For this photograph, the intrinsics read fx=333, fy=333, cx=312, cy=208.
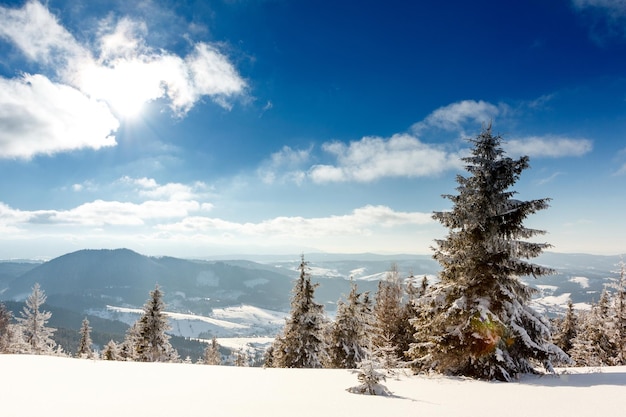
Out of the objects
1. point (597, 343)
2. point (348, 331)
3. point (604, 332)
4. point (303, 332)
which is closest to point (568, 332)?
point (597, 343)

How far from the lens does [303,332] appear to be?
28.1 metres

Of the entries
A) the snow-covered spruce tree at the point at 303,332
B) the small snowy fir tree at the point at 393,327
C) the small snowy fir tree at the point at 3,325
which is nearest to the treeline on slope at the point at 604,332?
the small snowy fir tree at the point at 393,327

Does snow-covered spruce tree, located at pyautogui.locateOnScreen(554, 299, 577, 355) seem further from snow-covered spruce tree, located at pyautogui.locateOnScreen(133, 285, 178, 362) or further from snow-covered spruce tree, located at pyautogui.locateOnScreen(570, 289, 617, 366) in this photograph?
snow-covered spruce tree, located at pyautogui.locateOnScreen(133, 285, 178, 362)

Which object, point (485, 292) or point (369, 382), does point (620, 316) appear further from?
point (369, 382)

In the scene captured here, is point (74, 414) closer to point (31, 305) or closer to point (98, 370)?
point (98, 370)

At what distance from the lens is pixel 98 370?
931 centimetres

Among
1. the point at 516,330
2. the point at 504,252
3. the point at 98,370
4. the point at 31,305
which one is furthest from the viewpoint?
the point at 31,305

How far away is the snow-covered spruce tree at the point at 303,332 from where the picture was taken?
2775cm

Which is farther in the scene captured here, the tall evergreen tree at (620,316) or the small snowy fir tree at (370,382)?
the tall evergreen tree at (620,316)

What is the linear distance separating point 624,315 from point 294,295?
29.2 meters

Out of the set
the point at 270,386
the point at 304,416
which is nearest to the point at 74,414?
the point at 304,416

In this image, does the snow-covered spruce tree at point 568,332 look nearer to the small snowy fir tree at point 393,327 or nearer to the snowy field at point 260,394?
the small snowy fir tree at point 393,327

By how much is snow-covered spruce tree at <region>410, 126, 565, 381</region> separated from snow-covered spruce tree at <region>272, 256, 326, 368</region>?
1634cm

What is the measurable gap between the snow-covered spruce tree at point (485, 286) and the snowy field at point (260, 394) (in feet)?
4.31
